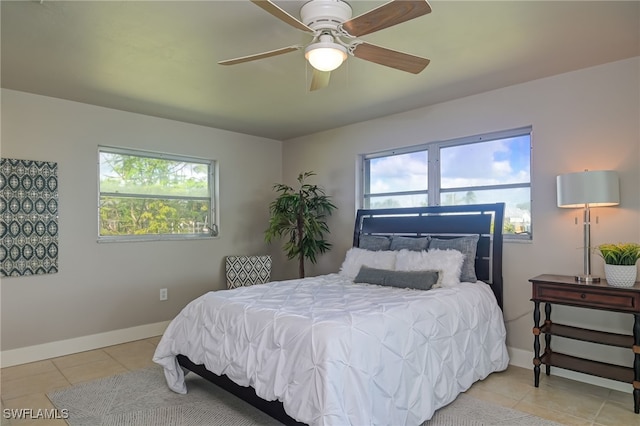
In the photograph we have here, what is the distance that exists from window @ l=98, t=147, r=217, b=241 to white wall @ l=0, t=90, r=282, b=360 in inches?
5.1

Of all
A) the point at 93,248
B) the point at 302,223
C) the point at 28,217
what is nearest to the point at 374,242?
the point at 302,223

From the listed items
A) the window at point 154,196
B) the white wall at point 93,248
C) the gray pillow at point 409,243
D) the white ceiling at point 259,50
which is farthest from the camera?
the window at point 154,196

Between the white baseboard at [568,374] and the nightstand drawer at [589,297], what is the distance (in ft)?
2.04

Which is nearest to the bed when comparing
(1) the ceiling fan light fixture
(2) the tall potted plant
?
(2) the tall potted plant

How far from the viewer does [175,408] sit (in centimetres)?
271

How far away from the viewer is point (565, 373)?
3.20 metres

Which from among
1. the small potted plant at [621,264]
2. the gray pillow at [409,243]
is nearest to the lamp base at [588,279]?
the small potted plant at [621,264]

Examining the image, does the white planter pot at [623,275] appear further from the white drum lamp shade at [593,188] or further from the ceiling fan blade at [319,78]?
the ceiling fan blade at [319,78]

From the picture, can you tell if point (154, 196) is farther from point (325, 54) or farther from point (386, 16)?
point (386, 16)

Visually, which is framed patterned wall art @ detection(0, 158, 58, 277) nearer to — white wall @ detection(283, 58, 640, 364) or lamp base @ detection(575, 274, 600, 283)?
white wall @ detection(283, 58, 640, 364)

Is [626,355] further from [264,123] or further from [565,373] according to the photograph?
[264,123]

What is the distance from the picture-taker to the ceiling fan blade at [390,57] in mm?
2198

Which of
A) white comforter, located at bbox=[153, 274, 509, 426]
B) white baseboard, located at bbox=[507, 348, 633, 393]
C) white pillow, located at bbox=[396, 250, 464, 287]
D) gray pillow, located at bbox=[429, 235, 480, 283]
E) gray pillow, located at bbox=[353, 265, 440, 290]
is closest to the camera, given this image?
white comforter, located at bbox=[153, 274, 509, 426]

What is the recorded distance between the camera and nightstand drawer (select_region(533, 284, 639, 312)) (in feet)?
8.63
